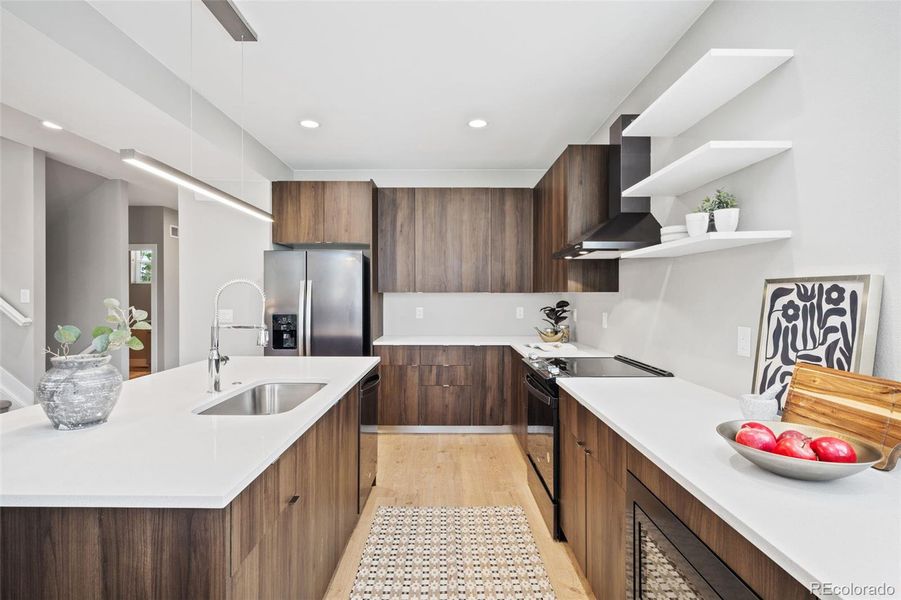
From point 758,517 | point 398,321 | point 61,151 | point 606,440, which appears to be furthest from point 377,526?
point 61,151

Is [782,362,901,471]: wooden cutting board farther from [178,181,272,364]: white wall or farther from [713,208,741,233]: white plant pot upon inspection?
[178,181,272,364]: white wall

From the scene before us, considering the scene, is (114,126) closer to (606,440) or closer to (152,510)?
(152,510)

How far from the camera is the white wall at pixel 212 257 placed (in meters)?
4.06

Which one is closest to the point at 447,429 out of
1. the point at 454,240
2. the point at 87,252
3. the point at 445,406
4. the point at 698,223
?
the point at 445,406

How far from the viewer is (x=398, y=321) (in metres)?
4.73

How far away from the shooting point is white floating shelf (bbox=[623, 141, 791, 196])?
1.52 meters

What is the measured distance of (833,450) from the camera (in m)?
0.97

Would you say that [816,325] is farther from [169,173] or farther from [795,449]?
[169,173]

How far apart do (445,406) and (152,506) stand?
331 centimetres

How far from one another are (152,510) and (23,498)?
242 millimetres

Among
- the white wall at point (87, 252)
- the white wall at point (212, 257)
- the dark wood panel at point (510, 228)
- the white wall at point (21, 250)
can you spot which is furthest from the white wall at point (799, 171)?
→ the white wall at point (87, 252)

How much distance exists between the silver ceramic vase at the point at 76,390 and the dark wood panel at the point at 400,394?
2841 millimetres

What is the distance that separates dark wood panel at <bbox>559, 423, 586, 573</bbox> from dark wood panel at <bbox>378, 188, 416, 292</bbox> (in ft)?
8.14

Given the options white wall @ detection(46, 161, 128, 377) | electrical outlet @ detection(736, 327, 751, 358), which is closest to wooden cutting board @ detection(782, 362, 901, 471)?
electrical outlet @ detection(736, 327, 751, 358)
